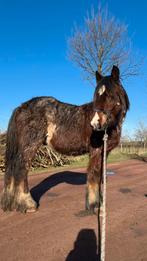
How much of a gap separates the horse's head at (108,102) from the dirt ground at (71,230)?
5.73 ft

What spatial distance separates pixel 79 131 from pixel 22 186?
1596 millimetres

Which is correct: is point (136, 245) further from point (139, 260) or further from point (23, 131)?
point (23, 131)

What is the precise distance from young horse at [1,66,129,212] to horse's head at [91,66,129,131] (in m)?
0.27

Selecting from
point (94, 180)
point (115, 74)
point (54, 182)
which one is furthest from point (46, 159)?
point (115, 74)

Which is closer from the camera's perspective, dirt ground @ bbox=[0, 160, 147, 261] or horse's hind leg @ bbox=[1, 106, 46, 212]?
dirt ground @ bbox=[0, 160, 147, 261]

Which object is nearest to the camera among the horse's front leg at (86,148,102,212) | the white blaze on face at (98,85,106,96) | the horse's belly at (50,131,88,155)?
the white blaze on face at (98,85,106,96)

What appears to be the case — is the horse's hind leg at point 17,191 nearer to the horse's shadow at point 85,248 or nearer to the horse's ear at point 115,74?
the horse's shadow at point 85,248

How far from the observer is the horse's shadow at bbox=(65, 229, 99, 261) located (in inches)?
170

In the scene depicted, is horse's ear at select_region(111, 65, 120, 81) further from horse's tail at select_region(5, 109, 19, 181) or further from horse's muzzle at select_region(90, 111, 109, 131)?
horse's tail at select_region(5, 109, 19, 181)

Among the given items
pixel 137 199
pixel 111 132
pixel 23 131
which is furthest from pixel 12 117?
pixel 137 199

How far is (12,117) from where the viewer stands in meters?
6.77

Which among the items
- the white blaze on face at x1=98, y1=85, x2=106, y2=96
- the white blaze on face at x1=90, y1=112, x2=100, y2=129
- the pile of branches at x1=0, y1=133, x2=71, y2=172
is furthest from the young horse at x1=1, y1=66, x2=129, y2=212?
the pile of branches at x1=0, y1=133, x2=71, y2=172

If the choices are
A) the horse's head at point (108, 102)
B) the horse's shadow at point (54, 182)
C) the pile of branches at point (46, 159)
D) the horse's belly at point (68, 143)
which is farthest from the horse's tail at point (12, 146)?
the pile of branches at point (46, 159)

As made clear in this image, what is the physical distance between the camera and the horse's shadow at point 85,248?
4.33 metres
